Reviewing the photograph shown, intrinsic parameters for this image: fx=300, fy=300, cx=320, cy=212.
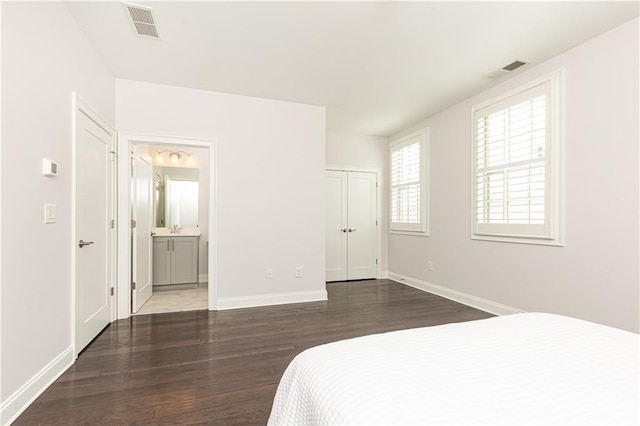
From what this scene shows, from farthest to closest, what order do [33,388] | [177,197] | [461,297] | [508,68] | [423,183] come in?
[177,197] < [423,183] < [461,297] < [508,68] < [33,388]

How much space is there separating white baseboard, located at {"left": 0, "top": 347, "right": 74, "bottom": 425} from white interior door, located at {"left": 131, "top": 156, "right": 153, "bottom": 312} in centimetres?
135

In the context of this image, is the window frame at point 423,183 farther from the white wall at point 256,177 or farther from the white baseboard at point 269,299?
the white baseboard at point 269,299

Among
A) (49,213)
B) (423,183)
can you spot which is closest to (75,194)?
(49,213)

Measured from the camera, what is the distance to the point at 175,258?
15.9 feet

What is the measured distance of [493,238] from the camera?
358 cm

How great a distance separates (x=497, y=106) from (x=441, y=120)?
985 mm

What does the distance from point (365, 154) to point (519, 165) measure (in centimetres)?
284

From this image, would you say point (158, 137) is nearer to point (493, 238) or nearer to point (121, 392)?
point (121, 392)

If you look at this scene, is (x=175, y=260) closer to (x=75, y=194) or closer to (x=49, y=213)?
(x=75, y=194)

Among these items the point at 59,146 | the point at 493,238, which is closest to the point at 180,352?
the point at 59,146

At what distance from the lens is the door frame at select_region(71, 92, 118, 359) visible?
2352 mm

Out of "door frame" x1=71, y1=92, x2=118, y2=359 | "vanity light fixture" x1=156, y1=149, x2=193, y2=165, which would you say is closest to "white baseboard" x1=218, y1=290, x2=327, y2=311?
"door frame" x1=71, y1=92, x2=118, y2=359

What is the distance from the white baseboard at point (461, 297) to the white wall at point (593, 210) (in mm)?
71

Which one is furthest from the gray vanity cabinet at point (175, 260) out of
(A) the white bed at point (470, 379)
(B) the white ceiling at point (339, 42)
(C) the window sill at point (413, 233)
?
(A) the white bed at point (470, 379)
